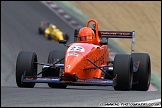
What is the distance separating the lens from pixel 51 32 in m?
32.7

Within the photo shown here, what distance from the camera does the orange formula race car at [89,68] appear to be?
555 inches

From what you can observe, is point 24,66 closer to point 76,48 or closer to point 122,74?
point 76,48

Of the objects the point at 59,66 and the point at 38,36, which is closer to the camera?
the point at 59,66

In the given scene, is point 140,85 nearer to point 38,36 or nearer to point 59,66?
point 59,66

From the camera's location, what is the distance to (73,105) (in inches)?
355

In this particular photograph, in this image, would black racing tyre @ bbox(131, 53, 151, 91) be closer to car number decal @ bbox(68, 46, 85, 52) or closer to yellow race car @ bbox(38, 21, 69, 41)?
car number decal @ bbox(68, 46, 85, 52)

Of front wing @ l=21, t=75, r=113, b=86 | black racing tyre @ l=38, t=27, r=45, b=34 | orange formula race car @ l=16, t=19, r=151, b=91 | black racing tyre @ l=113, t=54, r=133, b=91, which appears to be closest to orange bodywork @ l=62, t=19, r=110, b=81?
orange formula race car @ l=16, t=19, r=151, b=91

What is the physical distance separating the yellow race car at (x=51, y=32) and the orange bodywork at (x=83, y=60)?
54.0 ft

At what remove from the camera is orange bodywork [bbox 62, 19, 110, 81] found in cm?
1433

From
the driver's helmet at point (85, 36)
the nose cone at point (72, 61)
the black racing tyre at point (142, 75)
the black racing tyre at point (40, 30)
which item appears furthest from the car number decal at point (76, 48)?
the black racing tyre at point (40, 30)

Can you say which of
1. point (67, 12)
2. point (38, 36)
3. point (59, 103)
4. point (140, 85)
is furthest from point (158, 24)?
point (59, 103)

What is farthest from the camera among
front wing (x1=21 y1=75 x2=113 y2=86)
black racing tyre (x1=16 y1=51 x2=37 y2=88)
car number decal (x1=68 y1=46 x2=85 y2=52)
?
black racing tyre (x1=16 y1=51 x2=37 y2=88)

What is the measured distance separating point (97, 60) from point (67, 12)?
21.2 metres

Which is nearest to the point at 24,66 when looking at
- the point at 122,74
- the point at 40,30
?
the point at 122,74
